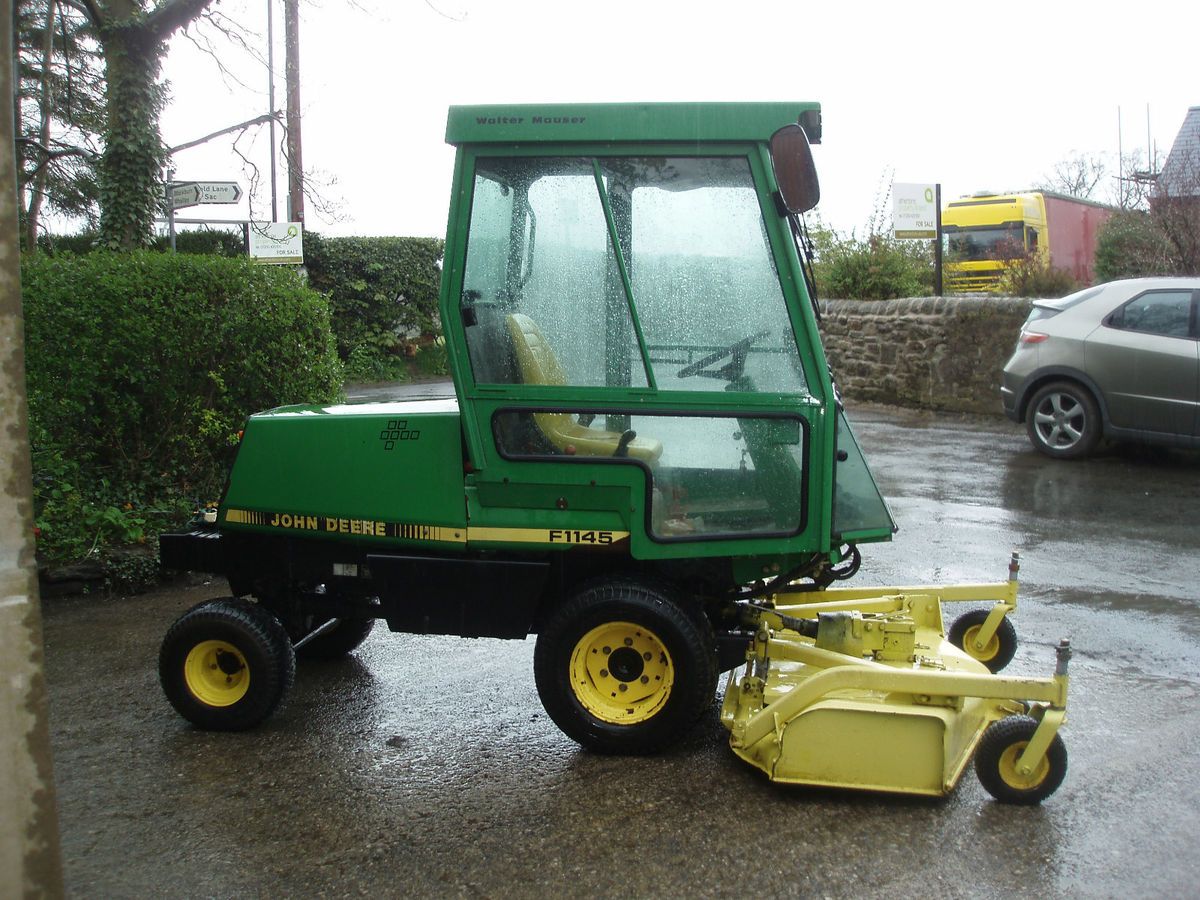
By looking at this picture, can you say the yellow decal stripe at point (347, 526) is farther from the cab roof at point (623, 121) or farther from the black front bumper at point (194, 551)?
the cab roof at point (623, 121)

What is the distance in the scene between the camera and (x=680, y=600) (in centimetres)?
437

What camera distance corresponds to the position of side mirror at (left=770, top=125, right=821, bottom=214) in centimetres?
397

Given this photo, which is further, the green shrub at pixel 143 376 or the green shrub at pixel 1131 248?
the green shrub at pixel 1131 248

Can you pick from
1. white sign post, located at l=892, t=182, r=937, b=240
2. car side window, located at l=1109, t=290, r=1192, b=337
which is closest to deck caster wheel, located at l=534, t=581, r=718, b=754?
car side window, located at l=1109, t=290, r=1192, b=337

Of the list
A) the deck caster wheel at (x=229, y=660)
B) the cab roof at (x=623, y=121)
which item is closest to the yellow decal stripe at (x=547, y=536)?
the deck caster wheel at (x=229, y=660)

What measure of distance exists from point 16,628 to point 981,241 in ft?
77.2

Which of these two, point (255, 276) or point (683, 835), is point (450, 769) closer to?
point (683, 835)

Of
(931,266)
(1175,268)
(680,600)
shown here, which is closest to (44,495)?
(680,600)

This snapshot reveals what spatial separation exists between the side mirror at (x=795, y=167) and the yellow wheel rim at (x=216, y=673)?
113 inches

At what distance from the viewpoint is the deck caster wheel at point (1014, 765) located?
3.88 m

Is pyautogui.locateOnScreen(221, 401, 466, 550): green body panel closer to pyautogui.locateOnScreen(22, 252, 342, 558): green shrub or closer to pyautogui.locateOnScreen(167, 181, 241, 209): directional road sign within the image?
pyautogui.locateOnScreen(22, 252, 342, 558): green shrub

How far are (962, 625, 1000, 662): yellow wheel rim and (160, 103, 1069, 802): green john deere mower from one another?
745 mm

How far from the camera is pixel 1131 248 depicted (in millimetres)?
15398

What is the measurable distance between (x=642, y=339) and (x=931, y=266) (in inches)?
577
